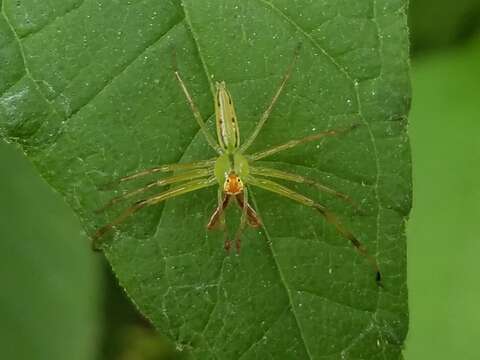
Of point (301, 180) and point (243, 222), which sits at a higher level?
point (301, 180)

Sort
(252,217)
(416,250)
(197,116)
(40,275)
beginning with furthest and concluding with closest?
(40,275)
(416,250)
(252,217)
(197,116)

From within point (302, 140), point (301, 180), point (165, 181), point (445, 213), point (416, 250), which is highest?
point (445, 213)

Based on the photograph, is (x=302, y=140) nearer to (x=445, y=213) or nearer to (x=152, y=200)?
(x=152, y=200)

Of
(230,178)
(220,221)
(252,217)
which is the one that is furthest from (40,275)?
(252,217)

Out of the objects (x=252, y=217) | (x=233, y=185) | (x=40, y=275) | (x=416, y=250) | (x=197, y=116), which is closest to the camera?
(x=197, y=116)

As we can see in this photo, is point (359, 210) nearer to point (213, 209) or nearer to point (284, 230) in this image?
point (284, 230)

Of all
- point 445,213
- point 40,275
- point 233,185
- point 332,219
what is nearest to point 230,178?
point 233,185

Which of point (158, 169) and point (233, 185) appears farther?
point (233, 185)
